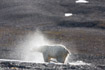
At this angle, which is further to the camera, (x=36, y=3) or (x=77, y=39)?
(x=36, y=3)

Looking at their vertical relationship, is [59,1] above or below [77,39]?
below

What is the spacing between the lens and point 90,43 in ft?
121

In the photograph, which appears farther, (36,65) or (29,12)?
(29,12)

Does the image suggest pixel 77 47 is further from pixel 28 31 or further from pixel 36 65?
pixel 36 65

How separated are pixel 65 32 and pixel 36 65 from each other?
2965 cm

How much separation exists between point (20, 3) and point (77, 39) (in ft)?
106

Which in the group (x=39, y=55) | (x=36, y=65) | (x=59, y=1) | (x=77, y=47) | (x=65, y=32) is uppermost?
(x=36, y=65)

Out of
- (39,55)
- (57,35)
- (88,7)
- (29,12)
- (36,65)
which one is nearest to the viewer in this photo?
(36,65)

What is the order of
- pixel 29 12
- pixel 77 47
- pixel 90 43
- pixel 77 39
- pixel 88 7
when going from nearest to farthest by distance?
pixel 77 47
pixel 90 43
pixel 77 39
pixel 29 12
pixel 88 7

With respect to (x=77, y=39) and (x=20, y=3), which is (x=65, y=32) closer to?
(x=77, y=39)

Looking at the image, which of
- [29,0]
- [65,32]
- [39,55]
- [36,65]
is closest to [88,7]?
[29,0]

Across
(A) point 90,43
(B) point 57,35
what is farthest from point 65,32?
(A) point 90,43

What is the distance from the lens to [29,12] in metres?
62.8

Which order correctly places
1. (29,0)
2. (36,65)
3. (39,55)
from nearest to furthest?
1. (36,65)
2. (39,55)
3. (29,0)
